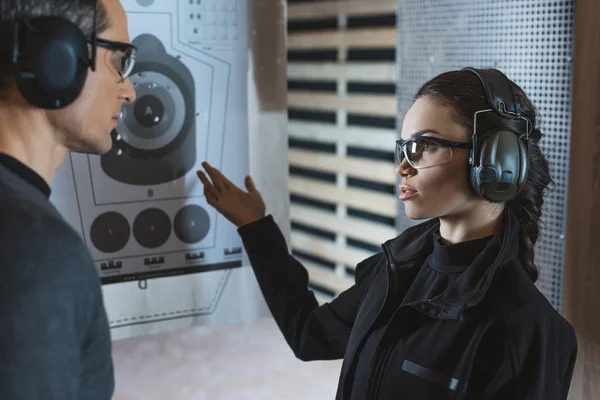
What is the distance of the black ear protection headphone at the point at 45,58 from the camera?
80 cm

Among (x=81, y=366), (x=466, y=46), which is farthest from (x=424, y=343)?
(x=466, y=46)

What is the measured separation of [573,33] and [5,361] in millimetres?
1086

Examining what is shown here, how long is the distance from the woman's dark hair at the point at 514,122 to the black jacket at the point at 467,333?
0.05m

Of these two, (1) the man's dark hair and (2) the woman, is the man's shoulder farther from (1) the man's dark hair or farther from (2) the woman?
(2) the woman

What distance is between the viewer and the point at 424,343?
3.55 ft

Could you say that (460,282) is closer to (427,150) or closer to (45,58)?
(427,150)

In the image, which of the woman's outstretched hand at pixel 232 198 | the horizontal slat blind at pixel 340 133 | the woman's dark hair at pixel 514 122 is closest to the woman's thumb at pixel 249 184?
the woman's outstretched hand at pixel 232 198

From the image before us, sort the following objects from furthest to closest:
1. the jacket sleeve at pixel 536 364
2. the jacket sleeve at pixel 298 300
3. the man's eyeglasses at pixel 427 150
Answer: the jacket sleeve at pixel 298 300 → the man's eyeglasses at pixel 427 150 → the jacket sleeve at pixel 536 364

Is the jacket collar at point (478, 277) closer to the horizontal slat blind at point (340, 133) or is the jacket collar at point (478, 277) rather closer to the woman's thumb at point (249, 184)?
the woman's thumb at point (249, 184)

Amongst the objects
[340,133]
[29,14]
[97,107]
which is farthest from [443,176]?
[340,133]

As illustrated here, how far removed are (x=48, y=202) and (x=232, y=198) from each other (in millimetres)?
649

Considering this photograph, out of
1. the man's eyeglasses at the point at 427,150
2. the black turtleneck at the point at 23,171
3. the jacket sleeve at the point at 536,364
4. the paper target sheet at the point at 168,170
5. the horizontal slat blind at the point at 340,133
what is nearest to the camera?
the black turtleneck at the point at 23,171

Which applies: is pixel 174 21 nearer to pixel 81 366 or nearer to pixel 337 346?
pixel 337 346

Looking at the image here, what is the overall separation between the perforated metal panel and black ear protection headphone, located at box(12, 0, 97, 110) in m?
0.86
